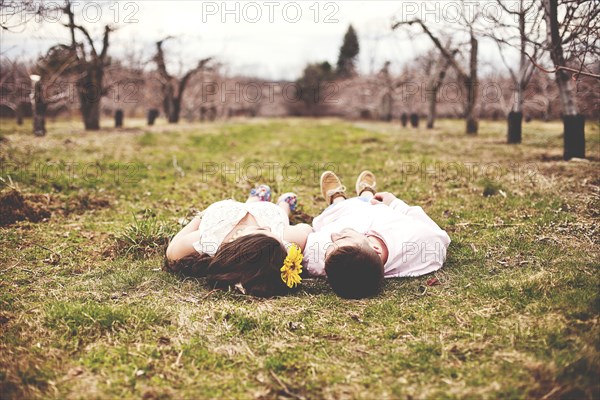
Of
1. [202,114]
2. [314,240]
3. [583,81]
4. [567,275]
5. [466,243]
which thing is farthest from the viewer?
[202,114]

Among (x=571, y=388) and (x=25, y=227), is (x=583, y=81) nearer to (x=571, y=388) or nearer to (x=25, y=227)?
(x=571, y=388)

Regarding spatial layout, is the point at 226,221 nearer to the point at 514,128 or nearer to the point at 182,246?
the point at 182,246

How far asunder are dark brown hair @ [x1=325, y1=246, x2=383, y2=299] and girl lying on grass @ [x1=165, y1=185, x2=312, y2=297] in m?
0.32

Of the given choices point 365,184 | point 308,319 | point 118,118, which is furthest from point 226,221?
point 118,118

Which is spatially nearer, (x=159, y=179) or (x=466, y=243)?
(x=466, y=243)

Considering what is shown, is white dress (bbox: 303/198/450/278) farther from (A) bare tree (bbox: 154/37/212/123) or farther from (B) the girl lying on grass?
(A) bare tree (bbox: 154/37/212/123)

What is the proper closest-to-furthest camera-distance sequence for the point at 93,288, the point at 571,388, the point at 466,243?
the point at 571,388 → the point at 93,288 → the point at 466,243

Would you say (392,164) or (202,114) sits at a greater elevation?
(202,114)

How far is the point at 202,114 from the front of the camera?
40.0m

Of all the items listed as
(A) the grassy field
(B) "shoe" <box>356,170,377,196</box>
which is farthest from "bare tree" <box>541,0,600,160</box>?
(B) "shoe" <box>356,170,377,196</box>

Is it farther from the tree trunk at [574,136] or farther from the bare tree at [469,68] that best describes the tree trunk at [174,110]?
the tree trunk at [574,136]

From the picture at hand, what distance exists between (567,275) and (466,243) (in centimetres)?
117

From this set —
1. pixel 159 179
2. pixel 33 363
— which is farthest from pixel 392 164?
pixel 33 363

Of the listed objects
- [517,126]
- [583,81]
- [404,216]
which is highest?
[583,81]
